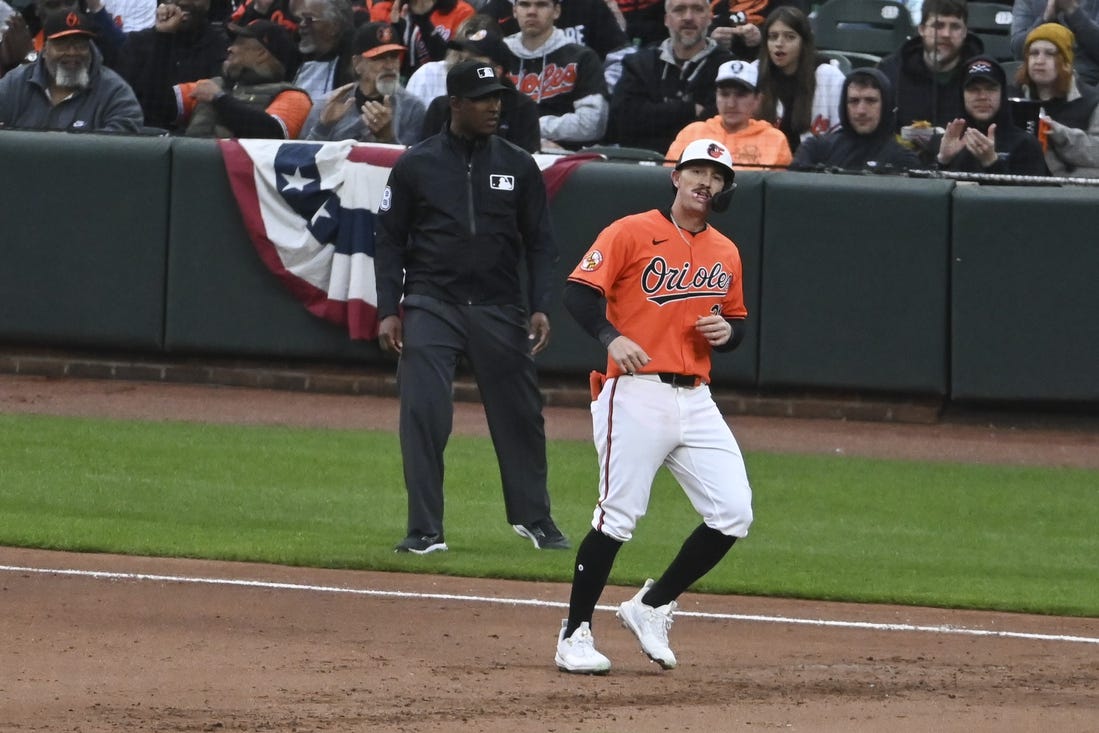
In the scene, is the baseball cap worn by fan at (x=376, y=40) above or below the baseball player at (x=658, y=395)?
above

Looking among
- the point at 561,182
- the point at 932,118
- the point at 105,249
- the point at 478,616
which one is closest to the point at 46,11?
the point at 105,249

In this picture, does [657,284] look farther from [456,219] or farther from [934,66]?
[934,66]

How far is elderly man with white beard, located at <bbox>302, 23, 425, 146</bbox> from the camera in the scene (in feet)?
41.0

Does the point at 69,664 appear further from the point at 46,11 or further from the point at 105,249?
the point at 46,11

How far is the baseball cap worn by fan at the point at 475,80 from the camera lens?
791 cm

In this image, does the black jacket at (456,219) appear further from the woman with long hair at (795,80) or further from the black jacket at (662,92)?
the black jacket at (662,92)

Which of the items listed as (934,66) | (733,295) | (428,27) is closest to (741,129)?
(934,66)

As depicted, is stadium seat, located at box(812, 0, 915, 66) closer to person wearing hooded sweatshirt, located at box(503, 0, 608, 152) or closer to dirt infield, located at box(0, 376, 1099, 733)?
person wearing hooded sweatshirt, located at box(503, 0, 608, 152)

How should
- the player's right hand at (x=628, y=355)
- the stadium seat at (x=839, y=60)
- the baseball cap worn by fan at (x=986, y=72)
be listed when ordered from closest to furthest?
the player's right hand at (x=628, y=355) < the baseball cap worn by fan at (x=986, y=72) < the stadium seat at (x=839, y=60)

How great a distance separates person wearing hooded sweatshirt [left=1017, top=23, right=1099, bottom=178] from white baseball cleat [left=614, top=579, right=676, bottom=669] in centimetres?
685

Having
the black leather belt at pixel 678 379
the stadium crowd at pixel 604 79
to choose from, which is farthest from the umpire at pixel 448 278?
the stadium crowd at pixel 604 79

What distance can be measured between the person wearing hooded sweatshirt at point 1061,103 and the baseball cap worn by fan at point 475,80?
17.6 feet

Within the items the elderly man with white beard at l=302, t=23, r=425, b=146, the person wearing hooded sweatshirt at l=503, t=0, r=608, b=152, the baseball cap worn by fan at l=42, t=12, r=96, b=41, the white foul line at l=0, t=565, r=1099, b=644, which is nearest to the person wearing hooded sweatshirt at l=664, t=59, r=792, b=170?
the person wearing hooded sweatshirt at l=503, t=0, r=608, b=152

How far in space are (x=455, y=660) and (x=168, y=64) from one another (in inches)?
341
